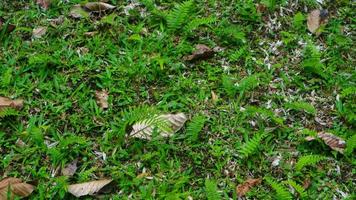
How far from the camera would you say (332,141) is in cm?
357

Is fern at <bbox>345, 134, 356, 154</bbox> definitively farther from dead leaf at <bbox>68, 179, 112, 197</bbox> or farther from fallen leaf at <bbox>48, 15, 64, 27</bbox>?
fallen leaf at <bbox>48, 15, 64, 27</bbox>

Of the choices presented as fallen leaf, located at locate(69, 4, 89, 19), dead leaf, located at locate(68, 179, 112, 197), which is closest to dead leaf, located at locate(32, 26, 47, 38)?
fallen leaf, located at locate(69, 4, 89, 19)

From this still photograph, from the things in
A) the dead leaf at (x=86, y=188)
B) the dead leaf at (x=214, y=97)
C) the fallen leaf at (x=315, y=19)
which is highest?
the fallen leaf at (x=315, y=19)

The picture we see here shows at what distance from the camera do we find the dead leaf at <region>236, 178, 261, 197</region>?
3.31m

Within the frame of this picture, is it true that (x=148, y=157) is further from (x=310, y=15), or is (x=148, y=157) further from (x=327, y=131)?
(x=310, y=15)

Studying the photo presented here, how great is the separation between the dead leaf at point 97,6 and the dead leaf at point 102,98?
0.99 meters

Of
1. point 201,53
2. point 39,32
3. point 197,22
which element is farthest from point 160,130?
point 39,32

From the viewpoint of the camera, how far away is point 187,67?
162 inches

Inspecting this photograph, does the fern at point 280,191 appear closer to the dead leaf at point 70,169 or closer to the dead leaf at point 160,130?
the dead leaf at point 160,130

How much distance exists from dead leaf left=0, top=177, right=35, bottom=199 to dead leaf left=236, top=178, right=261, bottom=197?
53.6 inches

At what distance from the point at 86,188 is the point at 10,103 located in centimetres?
96

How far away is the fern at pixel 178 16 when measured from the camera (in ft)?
14.2

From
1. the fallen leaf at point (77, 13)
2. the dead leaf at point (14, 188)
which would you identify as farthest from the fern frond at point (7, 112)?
the fallen leaf at point (77, 13)

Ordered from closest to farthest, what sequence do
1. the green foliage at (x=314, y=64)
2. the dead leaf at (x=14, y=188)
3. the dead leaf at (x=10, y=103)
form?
the dead leaf at (x=14, y=188), the dead leaf at (x=10, y=103), the green foliage at (x=314, y=64)
